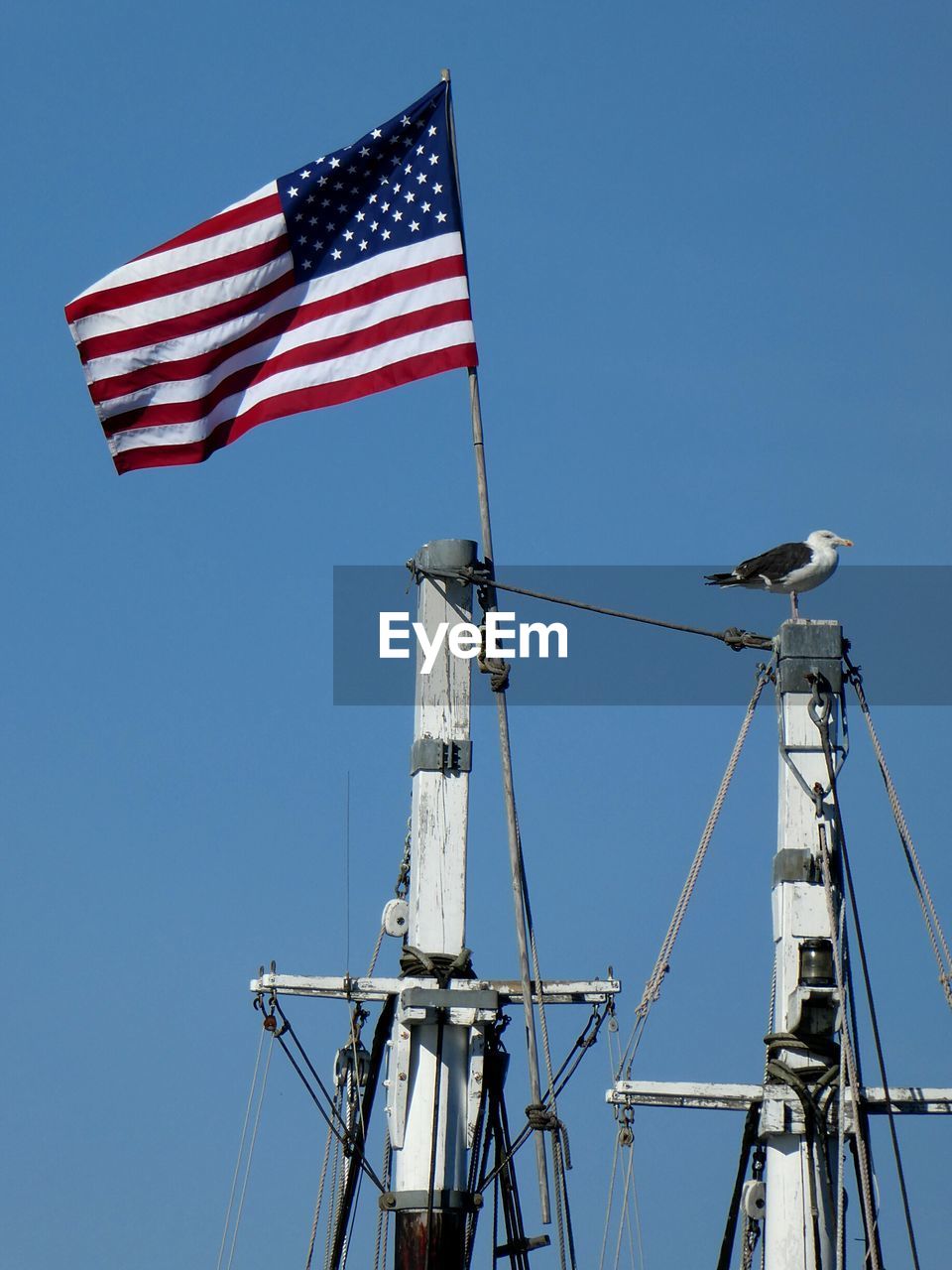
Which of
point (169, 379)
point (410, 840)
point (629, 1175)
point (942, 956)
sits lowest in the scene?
point (629, 1175)

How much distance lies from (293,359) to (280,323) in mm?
440

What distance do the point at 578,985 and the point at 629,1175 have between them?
5.54 feet

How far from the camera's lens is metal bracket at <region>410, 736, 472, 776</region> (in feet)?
→ 68.3

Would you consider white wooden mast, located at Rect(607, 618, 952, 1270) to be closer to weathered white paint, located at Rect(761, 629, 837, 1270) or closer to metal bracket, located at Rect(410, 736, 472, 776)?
weathered white paint, located at Rect(761, 629, 837, 1270)

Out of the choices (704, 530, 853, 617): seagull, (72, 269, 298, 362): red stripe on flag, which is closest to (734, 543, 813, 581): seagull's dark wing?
(704, 530, 853, 617): seagull

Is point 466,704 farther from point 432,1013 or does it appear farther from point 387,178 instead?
point 387,178

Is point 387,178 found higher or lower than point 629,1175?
higher

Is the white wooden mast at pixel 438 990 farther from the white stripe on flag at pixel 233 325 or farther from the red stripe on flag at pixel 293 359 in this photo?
the white stripe on flag at pixel 233 325

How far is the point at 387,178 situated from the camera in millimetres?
22672

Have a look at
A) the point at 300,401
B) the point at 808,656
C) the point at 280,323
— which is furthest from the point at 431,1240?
the point at 280,323

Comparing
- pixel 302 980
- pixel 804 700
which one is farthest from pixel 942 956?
pixel 302 980

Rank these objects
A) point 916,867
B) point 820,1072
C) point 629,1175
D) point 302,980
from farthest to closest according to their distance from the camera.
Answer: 1. point 302,980
2. point 629,1175
3. point 916,867
4. point 820,1072

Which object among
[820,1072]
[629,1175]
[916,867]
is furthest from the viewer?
[629,1175]

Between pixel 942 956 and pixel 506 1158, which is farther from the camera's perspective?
pixel 506 1158
